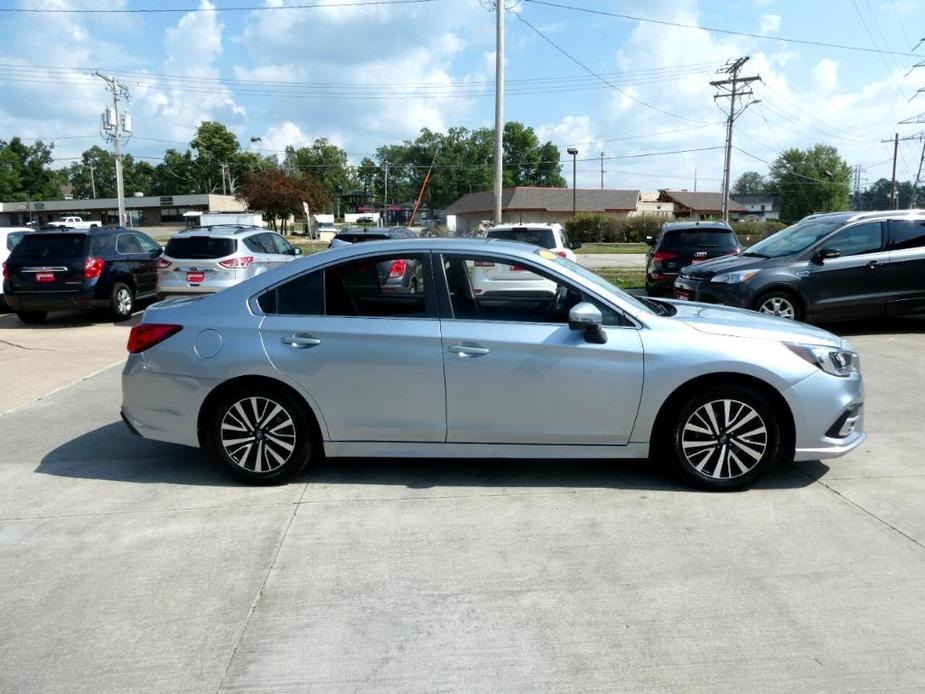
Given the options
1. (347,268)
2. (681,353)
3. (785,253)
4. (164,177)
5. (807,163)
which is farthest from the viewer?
(164,177)

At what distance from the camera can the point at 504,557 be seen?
3818mm

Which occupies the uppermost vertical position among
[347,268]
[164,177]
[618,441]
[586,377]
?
[164,177]

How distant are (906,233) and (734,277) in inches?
96.7

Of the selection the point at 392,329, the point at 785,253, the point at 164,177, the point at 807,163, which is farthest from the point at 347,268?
the point at 164,177

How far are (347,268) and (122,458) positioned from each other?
7.78ft

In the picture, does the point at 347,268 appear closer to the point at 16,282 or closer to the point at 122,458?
the point at 122,458

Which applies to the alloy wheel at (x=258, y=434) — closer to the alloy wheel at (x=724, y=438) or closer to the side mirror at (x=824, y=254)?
the alloy wheel at (x=724, y=438)

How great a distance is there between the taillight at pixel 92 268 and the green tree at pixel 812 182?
106 m

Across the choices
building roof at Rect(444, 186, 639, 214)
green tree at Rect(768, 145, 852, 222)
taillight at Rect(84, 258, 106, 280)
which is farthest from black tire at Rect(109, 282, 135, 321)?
green tree at Rect(768, 145, 852, 222)

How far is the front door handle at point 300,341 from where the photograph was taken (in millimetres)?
4637

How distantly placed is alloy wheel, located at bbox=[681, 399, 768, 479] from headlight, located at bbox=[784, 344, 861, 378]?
1.60ft

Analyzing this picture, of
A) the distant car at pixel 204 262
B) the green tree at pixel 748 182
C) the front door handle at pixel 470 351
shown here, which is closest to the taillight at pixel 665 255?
the distant car at pixel 204 262

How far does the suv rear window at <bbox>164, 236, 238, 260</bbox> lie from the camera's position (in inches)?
497

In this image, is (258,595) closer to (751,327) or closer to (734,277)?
(751,327)
